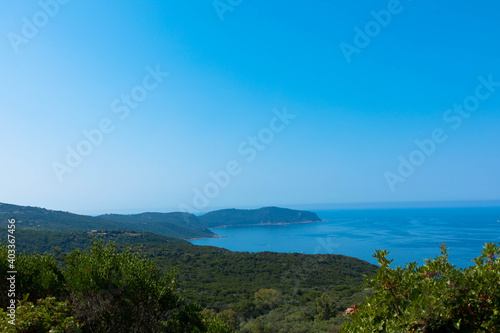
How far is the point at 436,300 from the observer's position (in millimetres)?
2455

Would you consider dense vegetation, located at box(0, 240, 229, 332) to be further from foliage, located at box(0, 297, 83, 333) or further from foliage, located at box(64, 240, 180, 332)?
foliage, located at box(0, 297, 83, 333)

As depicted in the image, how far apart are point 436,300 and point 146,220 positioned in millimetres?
143054

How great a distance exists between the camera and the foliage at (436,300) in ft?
8.13

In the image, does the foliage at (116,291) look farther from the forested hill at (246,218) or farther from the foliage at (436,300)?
the forested hill at (246,218)

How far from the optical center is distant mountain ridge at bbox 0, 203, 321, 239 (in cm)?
7350

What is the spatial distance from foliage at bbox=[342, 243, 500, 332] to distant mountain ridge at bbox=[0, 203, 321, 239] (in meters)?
72.8

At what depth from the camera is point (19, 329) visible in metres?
3.31

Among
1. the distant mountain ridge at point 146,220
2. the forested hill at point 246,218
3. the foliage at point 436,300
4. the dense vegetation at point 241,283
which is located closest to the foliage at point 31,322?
the dense vegetation at point 241,283

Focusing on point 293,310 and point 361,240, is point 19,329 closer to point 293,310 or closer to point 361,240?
point 293,310

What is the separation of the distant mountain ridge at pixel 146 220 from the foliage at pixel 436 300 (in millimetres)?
72805

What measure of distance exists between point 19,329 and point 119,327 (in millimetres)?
2836

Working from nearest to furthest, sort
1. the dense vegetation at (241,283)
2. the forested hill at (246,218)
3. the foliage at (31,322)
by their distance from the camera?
the foliage at (31,322), the dense vegetation at (241,283), the forested hill at (246,218)

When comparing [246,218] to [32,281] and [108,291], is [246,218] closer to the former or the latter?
[32,281]

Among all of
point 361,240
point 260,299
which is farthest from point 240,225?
point 260,299
